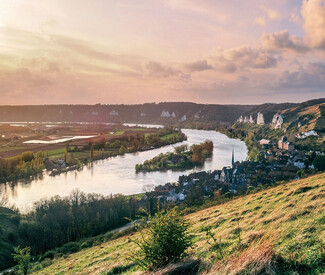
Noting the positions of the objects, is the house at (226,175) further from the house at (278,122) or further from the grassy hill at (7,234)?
the house at (278,122)

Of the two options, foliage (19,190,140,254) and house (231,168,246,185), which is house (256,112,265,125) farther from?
foliage (19,190,140,254)

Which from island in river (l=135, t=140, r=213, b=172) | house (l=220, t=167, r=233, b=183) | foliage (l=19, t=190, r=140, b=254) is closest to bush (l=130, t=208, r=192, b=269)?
foliage (l=19, t=190, r=140, b=254)

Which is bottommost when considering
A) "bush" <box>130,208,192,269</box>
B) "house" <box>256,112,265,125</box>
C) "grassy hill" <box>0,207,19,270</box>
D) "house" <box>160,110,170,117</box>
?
"grassy hill" <box>0,207,19,270</box>

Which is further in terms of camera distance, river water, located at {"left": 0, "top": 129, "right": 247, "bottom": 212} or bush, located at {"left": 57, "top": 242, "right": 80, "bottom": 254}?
river water, located at {"left": 0, "top": 129, "right": 247, "bottom": 212}

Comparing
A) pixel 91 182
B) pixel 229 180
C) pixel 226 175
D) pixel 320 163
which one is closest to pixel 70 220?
pixel 91 182

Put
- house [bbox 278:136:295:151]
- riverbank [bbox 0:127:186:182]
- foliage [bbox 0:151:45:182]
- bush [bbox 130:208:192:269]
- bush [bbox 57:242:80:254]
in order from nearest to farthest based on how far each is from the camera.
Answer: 1. bush [bbox 130:208:192:269]
2. bush [bbox 57:242:80:254]
3. foliage [bbox 0:151:45:182]
4. riverbank [bbox 0:127:186:182]
5. house [bbox 278:136:295:151]

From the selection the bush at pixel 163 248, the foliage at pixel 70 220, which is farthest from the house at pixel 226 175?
the bush at pixel 163 248

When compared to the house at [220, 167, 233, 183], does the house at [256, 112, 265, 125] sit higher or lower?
higher

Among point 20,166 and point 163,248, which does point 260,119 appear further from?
point 163,248

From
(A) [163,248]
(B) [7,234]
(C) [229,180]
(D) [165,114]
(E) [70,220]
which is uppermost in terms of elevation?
(D) [165,114]

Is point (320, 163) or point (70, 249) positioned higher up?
point (320, 163)

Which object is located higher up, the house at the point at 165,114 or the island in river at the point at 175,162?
the house at the point at 165,114
